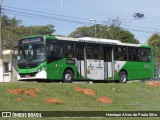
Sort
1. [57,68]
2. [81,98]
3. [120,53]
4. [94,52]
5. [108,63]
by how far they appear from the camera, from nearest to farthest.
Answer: [81,98] < [57,68] < [94,52] < [108,63] < [120,53]

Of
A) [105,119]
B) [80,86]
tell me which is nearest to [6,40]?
[80,86]

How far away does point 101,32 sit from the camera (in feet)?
220

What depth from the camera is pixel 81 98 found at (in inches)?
738

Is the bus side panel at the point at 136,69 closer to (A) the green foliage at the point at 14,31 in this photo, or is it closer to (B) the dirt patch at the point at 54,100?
(B) the dirt patch at the point at 54,100

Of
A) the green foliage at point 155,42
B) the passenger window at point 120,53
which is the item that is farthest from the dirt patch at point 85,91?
the green foliage at point 155,42

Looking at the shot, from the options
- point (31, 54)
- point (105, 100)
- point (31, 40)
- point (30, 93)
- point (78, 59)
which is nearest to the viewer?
point (30, 93)

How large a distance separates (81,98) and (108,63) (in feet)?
40.2

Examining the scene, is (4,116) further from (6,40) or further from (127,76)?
(6,40)

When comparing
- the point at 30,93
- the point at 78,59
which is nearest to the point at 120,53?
the point at 78,59

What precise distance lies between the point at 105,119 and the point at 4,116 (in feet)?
10.2

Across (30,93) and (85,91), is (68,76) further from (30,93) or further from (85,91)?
(30,93)

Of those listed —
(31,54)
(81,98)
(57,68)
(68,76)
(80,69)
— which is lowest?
(81,98)

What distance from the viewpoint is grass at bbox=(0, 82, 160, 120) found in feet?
50.6

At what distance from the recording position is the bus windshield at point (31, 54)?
1006 inches
